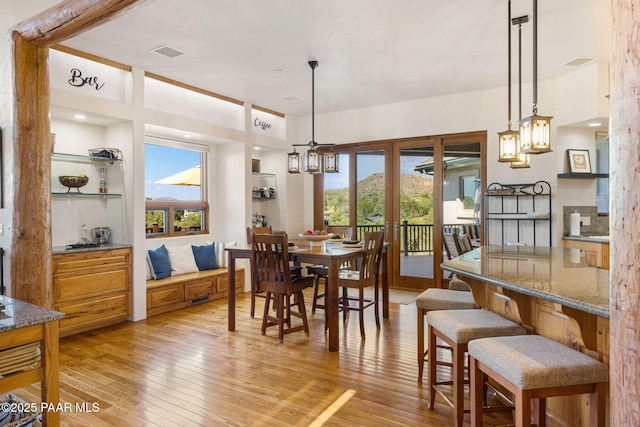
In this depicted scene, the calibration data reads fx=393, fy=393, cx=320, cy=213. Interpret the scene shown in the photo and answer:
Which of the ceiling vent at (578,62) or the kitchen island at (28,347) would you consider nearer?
the kitchen island at (28,347)

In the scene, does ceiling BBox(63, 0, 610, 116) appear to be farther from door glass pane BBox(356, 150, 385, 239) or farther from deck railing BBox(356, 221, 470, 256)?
deck railing BBox(356, 221, 470, 256)

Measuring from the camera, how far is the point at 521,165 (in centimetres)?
339

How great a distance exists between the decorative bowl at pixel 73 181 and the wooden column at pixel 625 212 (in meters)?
4.77

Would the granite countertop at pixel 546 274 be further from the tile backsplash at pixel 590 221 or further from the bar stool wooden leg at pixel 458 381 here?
the tile backsplash at pixel 590 221

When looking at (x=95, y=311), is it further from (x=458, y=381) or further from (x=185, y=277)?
(x=458, y=381)

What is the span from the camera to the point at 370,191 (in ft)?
21.5

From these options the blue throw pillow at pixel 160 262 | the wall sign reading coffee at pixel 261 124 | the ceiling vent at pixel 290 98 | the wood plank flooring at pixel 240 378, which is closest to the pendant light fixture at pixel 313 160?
the ceiling vent at pixel 290 98

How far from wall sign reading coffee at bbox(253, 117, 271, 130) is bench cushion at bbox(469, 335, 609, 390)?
5435 millimetres

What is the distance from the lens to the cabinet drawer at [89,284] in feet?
12.8

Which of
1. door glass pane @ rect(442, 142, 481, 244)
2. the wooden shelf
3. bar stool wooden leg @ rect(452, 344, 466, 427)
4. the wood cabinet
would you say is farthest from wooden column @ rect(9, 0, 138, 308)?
the wooden shelf

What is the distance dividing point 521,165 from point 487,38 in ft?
4.50

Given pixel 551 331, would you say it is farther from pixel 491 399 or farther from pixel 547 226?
pixel 547 226

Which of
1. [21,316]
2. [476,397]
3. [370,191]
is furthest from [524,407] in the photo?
[370,191]

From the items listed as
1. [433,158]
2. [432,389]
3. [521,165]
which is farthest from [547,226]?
[432,389]
